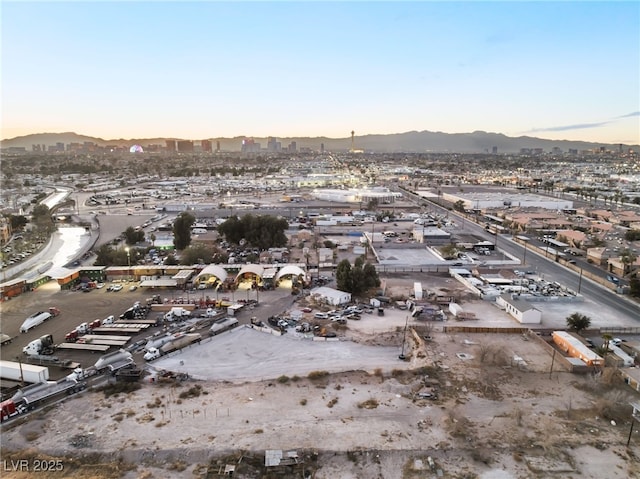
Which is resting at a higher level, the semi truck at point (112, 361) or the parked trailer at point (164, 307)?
the semi truck at point (112, 361)

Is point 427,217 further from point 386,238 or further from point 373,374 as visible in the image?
point 373,374

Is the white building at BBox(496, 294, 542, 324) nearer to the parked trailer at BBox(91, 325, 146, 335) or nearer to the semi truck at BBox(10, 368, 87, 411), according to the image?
the parked trailer at BBox(91, 325, 146, 335)

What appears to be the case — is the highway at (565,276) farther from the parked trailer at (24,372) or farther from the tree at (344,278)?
the parked trailer at (24,372)

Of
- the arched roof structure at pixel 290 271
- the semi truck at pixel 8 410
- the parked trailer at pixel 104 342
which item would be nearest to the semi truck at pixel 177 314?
the parked trailer at pixel 104 342

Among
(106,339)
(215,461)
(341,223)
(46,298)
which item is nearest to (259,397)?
(215,461)

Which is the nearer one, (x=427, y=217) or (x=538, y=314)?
(x=538, y=314)

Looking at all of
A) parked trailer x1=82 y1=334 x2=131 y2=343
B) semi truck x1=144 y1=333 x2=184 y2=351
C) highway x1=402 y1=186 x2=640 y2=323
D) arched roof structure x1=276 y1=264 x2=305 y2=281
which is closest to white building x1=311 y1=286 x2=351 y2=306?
arched roof structure x1=276 y1=264 x2=305 y2=281
